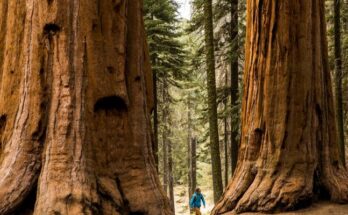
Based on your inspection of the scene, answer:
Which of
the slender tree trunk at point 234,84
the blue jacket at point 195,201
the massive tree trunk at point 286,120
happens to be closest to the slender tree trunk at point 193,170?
the slender tree trunk at point 234,84

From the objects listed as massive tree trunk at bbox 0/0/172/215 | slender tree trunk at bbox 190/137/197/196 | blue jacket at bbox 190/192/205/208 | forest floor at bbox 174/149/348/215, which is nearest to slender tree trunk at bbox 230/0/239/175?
blue jacket at bbox 190/192/205/208

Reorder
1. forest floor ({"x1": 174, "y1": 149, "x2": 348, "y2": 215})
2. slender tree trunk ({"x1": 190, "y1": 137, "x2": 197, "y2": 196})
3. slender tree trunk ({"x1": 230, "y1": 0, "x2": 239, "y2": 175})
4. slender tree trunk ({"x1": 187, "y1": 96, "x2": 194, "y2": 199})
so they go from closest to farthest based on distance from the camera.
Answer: forest floor ({"x1": 174, "y1": 149, "x2": 348, "y2": 215}) < slender tree trunk ({"x1": 230, "y1": 0, "x2": 239, "y2": 175}) < slender tree trunk ({"x1": 190, "y1": 137, "x2": 197, "y2": 196}) < slender tree trunk ({"x1": 187, "y1": 96, "x2": 194, "y2": 199})

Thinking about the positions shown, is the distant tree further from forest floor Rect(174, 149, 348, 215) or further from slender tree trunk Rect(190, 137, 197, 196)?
slender tree trunk Rect(190, 137, 197, 196)

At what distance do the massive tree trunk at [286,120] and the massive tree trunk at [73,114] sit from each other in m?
2.69

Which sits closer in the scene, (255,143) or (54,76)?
(54,76)

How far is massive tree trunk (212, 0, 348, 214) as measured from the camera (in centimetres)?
738

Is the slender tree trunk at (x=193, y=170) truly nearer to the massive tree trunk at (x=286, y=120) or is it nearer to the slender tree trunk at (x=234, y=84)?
the slender tree trunk at (x=234, y=84)

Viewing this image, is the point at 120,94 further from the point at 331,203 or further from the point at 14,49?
the point at 331,203

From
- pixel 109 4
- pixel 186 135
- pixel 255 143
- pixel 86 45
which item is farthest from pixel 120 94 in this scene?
pixel 186 135

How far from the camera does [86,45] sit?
4949mm

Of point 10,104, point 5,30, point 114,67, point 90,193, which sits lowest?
point 90,193

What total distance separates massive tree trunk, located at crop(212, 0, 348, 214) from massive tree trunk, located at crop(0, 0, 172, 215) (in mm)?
2689

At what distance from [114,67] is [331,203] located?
4.35m

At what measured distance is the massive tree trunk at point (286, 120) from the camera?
24.2ft
